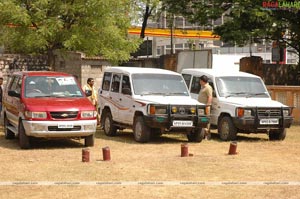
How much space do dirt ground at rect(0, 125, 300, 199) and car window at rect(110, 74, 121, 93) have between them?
1945 millimetres

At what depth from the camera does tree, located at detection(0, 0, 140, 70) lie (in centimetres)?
2045

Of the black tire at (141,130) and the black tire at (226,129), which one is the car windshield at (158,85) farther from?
the black tire at (226,129)

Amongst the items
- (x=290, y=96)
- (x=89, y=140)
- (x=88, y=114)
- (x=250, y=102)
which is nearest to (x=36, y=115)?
(x=88, y=114)

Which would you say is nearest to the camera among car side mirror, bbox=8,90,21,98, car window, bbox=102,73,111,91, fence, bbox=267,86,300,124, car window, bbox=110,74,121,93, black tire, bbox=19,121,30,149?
black tire, bbox=19,121,30,149

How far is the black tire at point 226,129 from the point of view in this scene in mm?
16656

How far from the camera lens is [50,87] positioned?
15430 mm

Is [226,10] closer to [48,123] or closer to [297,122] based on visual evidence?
[297,122]

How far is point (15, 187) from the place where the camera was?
31.8 feet

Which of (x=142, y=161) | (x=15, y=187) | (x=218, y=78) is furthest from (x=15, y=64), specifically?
(x=15, y=187)

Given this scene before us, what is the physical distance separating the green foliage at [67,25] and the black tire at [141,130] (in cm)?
541

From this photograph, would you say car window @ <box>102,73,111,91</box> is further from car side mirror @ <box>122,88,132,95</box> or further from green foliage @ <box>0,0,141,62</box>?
green foliage @ <box>0,0,141,62</box>

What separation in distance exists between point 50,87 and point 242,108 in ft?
16.1

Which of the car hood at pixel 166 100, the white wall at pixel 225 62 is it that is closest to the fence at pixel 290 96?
the car hood at pixel 166 100

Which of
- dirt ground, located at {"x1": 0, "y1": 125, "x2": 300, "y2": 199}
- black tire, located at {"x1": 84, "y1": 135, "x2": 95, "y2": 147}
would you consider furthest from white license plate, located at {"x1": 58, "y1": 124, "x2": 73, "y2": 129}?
black tire, located at {"x1": 84, "y1": 135, "x2": 95, "y2": 147}
